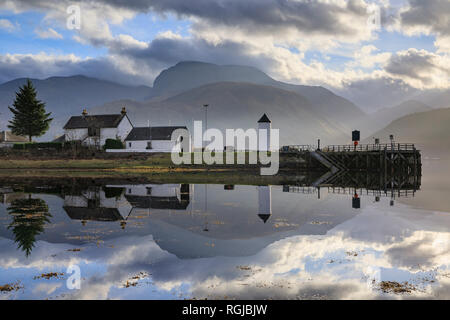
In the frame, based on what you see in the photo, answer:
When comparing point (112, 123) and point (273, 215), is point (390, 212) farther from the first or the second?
point (112, 123)

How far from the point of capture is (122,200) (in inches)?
1236

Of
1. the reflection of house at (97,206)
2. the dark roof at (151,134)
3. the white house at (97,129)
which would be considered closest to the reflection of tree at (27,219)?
the reflection of house at (97,206)

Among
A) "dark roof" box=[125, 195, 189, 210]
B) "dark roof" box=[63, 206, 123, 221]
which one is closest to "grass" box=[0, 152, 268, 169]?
"dark roof" box=[125, 195, 189, 210]

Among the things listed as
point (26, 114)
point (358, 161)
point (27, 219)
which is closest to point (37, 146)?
point (26, 114)

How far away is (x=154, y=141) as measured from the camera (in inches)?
3556

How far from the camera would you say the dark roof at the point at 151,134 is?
9044 cm

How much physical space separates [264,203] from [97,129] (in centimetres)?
7129

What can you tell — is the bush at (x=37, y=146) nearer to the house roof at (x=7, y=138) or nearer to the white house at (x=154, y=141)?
the white house at (x=154, y=141)

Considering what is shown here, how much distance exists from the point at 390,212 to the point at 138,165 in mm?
48840

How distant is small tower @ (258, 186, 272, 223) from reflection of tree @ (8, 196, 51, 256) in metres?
12.7

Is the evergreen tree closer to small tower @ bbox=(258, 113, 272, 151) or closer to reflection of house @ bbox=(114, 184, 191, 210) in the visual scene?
small tower @ bbox=(258, 113, 272, 151)

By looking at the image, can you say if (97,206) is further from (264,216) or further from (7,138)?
(7,138)

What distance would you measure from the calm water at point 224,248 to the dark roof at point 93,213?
0.41ft

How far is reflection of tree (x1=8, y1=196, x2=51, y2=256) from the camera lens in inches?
717
